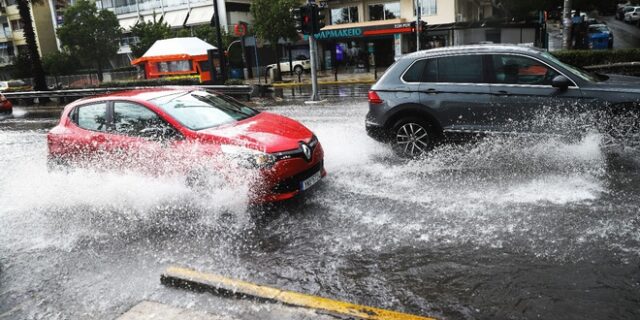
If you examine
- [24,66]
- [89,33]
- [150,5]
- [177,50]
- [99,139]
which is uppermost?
[150,5]

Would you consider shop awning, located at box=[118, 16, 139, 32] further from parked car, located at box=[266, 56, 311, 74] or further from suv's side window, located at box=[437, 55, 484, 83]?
suv's side window, located at box=[437, 55, 484, 83]

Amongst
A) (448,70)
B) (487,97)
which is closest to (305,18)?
(448,70)

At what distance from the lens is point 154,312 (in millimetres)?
3662

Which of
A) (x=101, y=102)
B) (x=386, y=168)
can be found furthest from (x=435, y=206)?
(x=101, y=102)

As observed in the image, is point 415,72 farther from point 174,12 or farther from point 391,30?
point 174,12

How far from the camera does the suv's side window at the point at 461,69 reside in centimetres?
715

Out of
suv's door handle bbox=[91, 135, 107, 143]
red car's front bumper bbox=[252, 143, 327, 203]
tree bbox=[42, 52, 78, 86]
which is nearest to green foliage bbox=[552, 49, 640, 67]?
red car's front bumper bbox=[252, 143, 327, 203]

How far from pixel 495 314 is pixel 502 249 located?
111 centimetres

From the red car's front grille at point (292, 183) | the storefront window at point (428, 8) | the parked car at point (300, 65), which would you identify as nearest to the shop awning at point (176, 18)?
the parked car at point (300, 65)

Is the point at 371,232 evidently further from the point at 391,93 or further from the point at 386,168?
the point at 391,93

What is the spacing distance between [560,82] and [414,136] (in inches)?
86.2

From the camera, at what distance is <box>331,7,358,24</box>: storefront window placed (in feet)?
127

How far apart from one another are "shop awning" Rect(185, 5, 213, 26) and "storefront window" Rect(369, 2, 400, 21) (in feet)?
48.3

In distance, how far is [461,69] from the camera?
7262mm
